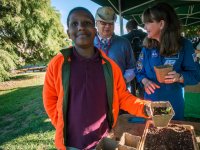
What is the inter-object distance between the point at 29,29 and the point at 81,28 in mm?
16169

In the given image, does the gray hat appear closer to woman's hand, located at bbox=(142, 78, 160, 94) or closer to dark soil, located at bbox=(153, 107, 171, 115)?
woman's hand, located at bbox=(142, 78, 160, 94)

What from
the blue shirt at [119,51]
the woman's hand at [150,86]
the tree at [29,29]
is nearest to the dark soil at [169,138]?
the woman's hand at [150,86]

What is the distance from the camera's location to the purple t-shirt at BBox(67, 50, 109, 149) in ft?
5.41

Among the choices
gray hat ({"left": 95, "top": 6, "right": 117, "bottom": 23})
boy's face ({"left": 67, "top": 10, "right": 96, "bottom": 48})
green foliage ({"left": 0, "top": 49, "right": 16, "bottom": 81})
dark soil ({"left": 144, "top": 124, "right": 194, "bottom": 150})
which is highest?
gray hat ({"left": 95, "top": 6, "right": 117, "bottom": 23})

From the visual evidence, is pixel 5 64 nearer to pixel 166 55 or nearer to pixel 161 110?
pixel 166 55

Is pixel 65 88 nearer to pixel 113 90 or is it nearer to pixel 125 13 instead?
pixel 113 90

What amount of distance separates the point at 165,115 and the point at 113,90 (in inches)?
16.1

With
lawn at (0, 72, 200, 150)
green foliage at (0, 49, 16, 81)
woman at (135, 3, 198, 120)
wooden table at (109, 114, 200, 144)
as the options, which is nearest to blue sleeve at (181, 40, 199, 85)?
woman at (135, 3, 198, 120)

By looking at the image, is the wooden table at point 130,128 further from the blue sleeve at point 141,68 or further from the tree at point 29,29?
the tree at point 29,29

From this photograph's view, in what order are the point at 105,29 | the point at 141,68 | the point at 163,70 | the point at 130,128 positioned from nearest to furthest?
the point at 163,70 < the point at 130,128 < the point at 141,68 < the point at 105,29

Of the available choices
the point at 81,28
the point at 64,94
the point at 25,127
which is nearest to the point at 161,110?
the point at 64,94

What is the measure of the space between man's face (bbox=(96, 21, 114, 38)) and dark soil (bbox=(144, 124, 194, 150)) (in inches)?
61.5

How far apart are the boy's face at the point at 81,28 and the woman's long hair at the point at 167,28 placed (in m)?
0.70

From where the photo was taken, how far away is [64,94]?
163cm
